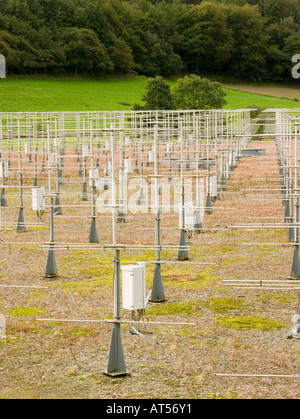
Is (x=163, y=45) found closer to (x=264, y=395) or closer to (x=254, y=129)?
(x=254, y=129)

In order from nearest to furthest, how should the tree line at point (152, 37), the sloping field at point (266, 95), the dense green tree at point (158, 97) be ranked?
the dense green tree at point (158, 97)
the sloping field at point (266, 95)
the tree line at point (152, 37)

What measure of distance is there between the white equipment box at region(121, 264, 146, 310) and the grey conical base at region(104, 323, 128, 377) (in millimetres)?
491

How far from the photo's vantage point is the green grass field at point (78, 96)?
93.9 m

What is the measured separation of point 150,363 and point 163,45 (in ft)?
391

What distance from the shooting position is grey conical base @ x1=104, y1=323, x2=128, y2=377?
12.0m

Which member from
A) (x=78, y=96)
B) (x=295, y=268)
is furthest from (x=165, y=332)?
Answer: (x=78, y=96)

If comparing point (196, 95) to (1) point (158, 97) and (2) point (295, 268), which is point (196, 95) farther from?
(2) point (295, 268)

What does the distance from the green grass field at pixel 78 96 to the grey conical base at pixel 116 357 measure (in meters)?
79.4

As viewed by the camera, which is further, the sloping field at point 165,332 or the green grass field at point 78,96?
the green grass field at point 78,96

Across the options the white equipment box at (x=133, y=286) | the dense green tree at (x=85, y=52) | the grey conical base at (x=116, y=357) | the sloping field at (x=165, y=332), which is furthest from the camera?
the dense green tree at (x=85, y=52)

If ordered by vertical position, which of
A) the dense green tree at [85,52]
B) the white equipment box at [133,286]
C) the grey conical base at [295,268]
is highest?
the dense green tree at [85,52]

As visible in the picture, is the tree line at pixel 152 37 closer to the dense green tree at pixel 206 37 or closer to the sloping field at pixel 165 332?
the dense green tree at pixel 206 37

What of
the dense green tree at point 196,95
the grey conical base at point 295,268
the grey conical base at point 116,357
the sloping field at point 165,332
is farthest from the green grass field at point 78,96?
the grey conical base at point 116,357
